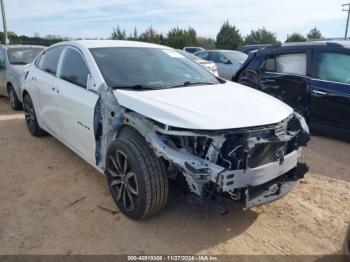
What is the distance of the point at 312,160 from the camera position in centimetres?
489

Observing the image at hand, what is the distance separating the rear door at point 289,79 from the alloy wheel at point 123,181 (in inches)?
117

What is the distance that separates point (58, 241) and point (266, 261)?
1.76 m

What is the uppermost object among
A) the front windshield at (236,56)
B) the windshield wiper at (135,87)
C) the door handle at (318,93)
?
the front windshield at (236,56)

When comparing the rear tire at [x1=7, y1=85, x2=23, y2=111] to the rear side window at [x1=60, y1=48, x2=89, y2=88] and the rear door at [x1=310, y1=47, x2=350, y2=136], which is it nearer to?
the rear side window at [x1=60, y1=48, x2=89, y2=88]

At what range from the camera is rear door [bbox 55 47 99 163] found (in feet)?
12.1

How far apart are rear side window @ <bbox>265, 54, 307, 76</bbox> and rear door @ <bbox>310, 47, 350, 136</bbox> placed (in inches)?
10.5

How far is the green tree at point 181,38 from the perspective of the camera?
4116 centimetres

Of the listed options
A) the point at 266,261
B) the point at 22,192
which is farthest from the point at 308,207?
Result: the point at 22,192

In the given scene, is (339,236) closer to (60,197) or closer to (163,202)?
(163,202)

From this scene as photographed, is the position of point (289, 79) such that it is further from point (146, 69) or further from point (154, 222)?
point (154, 222)

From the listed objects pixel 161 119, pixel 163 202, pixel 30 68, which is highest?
pixel 30 68

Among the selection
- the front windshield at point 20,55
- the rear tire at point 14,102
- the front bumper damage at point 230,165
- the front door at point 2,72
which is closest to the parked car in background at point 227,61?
the front windshield at point 20,55

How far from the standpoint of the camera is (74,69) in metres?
4.17

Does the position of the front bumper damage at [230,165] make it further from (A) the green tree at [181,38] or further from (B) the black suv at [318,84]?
(A) the green tree at [181,38]
